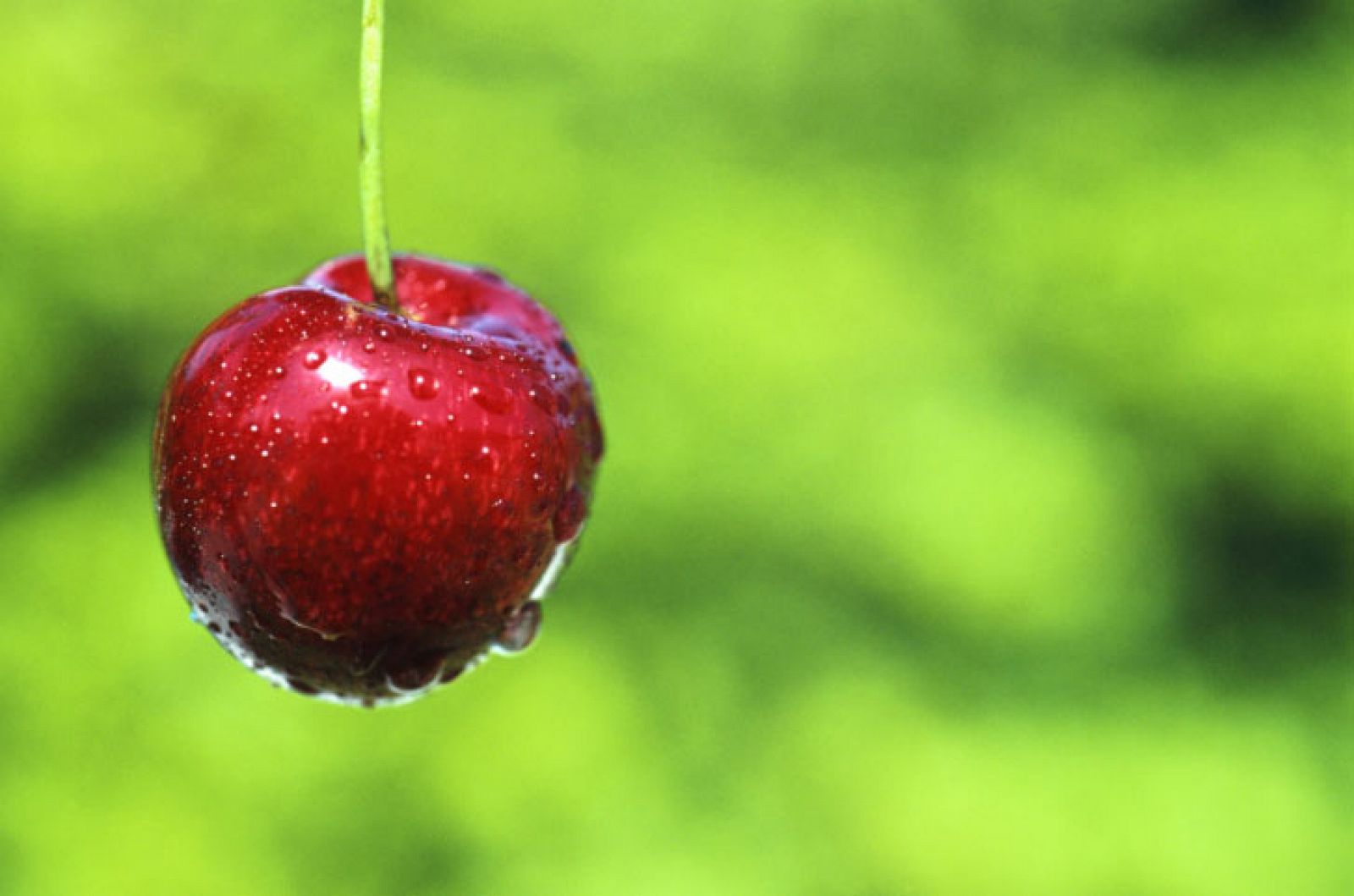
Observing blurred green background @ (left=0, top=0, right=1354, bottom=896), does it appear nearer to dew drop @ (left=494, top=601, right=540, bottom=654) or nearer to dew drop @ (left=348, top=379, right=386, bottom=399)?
dew drop @ (left=494, top=601, right=540, bottom=654)

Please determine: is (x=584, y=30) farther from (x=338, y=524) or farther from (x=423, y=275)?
(x=338, y=524)

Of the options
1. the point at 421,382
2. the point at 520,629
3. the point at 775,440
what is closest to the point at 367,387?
the point at 421,382

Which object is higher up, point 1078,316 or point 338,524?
point 338,524

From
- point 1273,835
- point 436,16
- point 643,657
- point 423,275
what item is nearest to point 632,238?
point 436,16

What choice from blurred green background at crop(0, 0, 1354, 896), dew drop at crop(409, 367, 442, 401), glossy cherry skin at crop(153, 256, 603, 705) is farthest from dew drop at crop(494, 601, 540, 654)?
blurred green background at crop(0, 0, 1354, 896)

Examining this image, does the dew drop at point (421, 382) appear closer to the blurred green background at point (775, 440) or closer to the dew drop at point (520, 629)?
the dew drop at point (520, 629)

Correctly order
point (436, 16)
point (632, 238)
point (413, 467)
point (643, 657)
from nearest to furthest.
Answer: point (413, 467), point (643, 657), point (632, 238), point (436, 16)

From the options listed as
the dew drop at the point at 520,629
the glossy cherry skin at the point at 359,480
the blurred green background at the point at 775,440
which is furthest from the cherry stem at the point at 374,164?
the blurred green background at the point at 775,440
